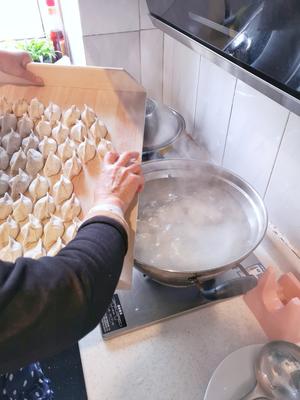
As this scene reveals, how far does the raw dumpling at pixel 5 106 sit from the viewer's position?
0.83 metres

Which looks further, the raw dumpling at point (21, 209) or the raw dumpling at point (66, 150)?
the raw dumpling at point (66, 150)

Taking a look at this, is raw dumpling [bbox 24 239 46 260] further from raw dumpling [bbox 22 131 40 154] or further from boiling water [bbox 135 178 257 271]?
raw dumpling [bbox 22 131 40 154]

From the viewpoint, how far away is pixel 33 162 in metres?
0.70

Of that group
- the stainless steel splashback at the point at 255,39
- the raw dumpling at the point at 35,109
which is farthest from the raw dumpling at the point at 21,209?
the stainless steel splashback at the point at 255,39

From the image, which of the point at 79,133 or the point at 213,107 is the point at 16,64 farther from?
the point at 213,107

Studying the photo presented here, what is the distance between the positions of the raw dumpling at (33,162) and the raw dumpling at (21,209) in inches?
3.8

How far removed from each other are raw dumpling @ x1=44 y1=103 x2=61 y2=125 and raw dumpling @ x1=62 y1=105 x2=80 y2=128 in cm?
2

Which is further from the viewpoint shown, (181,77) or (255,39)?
(181,77)

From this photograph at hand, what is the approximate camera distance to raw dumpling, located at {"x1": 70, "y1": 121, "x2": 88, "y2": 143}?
0.77 m

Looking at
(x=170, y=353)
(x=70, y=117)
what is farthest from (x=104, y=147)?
(x=170, y=353)

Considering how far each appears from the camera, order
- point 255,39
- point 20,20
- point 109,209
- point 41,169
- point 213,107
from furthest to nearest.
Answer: point 20,20 < point 213,107 < point 41,169 < point 109,209 < point 255,39

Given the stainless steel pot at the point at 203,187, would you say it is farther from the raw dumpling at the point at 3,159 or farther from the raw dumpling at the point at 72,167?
the raw dumpling at the point at 3,159

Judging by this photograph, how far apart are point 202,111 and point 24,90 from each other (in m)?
0.56

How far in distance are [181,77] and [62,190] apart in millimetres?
671
